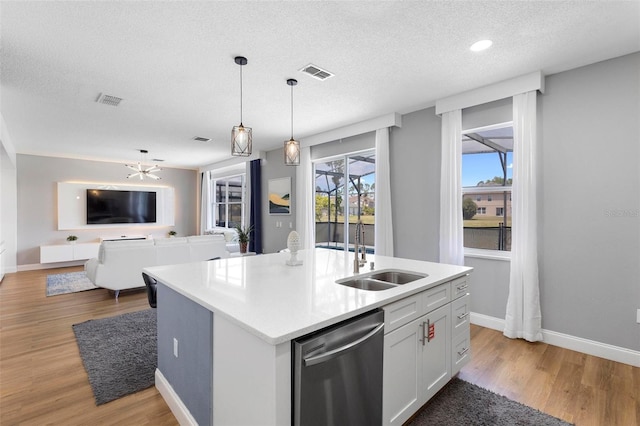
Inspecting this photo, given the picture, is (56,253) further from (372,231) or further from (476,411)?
(476,411)

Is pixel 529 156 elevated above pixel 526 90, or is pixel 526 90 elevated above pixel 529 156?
pixel 526 90

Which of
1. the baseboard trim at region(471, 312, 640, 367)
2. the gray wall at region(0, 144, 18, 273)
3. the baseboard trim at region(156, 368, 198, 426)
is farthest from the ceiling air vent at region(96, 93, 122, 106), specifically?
the baseboard trim at region(471, 312, 640, 367)

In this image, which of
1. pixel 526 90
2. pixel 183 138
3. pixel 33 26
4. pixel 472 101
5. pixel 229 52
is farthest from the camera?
pixel 183 138

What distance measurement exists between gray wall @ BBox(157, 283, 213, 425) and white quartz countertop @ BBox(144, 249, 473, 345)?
0.41 feet

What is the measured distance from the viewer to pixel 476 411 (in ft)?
6.43

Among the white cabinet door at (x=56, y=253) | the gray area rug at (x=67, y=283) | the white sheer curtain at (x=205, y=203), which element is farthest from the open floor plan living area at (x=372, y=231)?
the white sheer curtain at (x=205, y=203)

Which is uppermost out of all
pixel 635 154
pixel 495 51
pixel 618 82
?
pixel 495 51

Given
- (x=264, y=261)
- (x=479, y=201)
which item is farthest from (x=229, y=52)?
(x=479, y=201)

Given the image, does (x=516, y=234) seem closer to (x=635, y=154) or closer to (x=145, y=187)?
(x=635, y=154)

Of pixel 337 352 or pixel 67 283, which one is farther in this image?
pixel 67 283

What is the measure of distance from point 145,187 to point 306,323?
8689mm

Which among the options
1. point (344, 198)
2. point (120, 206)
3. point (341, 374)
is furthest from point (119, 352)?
point (120, 206)

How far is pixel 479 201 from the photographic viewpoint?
3.70m

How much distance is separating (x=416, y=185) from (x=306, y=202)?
7.36 feet
